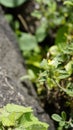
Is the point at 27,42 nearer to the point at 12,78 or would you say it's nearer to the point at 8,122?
the point at 12,78

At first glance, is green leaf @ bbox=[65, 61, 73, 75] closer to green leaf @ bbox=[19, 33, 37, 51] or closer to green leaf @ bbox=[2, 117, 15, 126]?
green leaf @ bbox=[2, 117, 15, 126]

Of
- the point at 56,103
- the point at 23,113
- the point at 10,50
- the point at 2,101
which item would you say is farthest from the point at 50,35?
the point at 23,113

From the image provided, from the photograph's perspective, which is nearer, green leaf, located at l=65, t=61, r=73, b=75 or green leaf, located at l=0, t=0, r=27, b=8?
green leaf, located at l=65, t=61, r=73, b=75

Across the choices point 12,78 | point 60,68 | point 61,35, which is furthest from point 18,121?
point 61,35

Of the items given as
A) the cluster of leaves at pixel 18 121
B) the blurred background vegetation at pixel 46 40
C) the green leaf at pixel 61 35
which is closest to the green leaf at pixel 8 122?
the cluster of leaves at pixel 18 121

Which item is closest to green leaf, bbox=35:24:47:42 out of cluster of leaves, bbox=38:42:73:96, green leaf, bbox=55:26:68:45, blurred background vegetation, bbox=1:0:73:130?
blurred background vegetation, bbox=1:0:73:130

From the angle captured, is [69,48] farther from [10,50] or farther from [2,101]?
[10,50]
